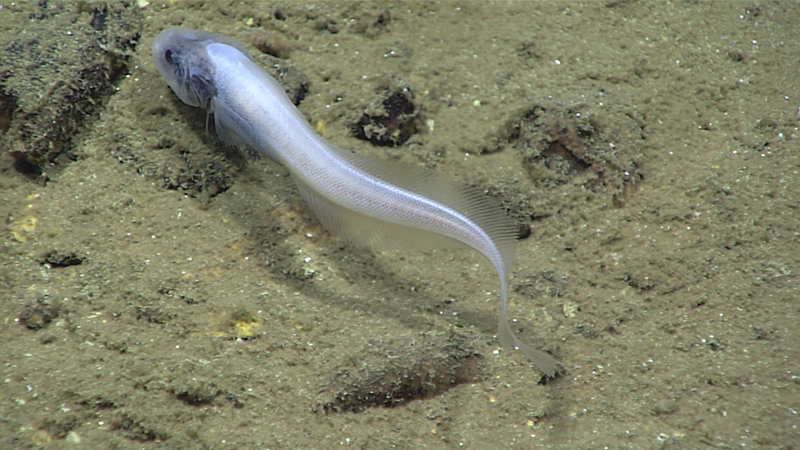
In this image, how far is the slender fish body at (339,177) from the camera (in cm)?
284

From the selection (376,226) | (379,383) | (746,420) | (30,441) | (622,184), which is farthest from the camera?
(622,184)

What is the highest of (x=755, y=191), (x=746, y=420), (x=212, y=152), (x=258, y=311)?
(x=212, y=152)

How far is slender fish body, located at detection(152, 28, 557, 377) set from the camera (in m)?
2.84

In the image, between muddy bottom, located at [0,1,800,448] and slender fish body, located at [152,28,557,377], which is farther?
slender fish body, located at [152,28,557,377]

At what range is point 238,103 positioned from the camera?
328 centimetres

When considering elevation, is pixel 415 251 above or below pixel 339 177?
below

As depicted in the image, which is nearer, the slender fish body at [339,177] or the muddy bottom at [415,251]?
the muddy bottom at [415,251]

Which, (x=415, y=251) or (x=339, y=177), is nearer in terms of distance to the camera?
(x=339, y=177)

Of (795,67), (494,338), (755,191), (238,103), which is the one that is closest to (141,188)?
(238,103)

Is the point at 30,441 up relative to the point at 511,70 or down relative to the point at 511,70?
down

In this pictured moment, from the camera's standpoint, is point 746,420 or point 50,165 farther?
point 50,165

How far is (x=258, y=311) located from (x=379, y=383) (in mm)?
872

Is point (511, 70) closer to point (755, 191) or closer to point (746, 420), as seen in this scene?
point (755, 191)

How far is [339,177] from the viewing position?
2.97 metres
